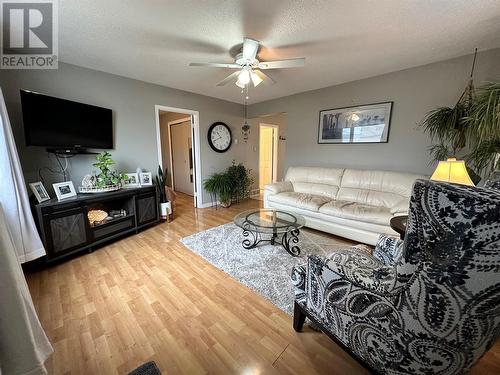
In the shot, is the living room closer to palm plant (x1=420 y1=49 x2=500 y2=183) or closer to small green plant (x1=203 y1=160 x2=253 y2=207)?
palm plant (x1=420 y1=49 x2=500 y2=183)

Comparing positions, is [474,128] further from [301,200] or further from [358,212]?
[301,200]

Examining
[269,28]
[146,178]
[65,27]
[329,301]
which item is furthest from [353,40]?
[146,178]

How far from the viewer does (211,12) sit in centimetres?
→ 162

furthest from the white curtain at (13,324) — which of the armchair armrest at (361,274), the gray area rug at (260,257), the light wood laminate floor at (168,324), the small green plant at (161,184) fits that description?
the small green plant at (161,184)

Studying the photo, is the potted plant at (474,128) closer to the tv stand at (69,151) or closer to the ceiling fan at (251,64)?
the ceiling fan at (251,64)

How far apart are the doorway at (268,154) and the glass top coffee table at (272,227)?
3149 millimetres

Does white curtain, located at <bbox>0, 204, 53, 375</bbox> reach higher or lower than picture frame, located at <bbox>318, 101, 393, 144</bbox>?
lower

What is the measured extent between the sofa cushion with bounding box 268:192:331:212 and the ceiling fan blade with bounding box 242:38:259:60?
2037mm

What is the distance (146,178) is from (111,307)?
6.67ft

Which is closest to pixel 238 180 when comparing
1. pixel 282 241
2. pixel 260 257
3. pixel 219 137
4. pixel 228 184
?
pixel 228 184

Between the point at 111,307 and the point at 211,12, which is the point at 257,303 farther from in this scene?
the point at 211,12

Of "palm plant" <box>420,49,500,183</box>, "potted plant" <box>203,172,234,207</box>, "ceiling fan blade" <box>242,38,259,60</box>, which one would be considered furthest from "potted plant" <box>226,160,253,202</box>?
"palm plant" <box>420,49,500,183</box>

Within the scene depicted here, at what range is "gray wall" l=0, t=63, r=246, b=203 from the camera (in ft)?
7.35

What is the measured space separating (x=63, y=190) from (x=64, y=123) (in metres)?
0.79
